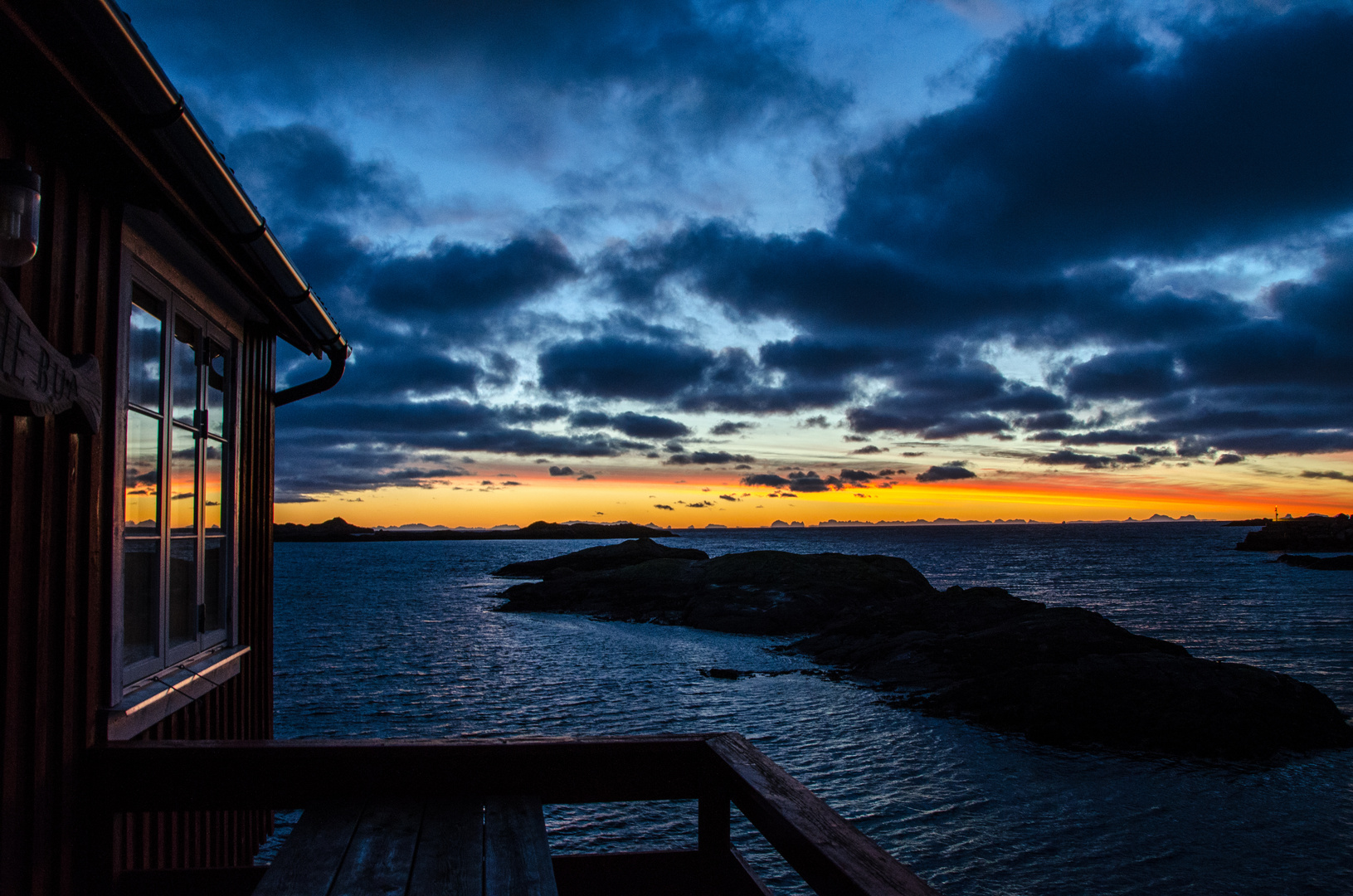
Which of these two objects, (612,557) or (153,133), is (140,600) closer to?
(153,133)

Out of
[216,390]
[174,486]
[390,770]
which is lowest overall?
[390,770]

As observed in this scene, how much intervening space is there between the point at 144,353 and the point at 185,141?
4.29 feet

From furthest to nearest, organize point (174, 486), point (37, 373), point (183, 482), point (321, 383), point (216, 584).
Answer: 1. point (321, 383)
2. point (216, 584)
3. point (183, 482)
4. point (174, 486)
5. point (37, 373)

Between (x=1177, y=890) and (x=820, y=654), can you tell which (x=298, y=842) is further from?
(x=820, y=654)

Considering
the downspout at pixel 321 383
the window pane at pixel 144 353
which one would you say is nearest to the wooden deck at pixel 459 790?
the window pane at pixel 144 353

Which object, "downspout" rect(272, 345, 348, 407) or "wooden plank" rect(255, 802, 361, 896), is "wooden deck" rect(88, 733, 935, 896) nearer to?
"wooden plank" rect(255, 802, 361, 896)

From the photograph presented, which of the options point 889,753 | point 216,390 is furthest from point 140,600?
point 889,753

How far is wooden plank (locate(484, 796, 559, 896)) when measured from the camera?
234cm

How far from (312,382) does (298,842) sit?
494 cm

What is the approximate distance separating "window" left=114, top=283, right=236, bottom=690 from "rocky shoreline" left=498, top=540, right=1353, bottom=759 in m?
13.3

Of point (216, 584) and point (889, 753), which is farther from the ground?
point (216, 584)

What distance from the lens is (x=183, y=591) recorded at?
4.47 meters

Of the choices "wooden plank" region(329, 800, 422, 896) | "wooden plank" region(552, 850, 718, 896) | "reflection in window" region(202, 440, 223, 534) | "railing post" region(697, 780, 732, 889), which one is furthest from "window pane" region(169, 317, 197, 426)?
"railing post" region(697, 780, 732, 889)

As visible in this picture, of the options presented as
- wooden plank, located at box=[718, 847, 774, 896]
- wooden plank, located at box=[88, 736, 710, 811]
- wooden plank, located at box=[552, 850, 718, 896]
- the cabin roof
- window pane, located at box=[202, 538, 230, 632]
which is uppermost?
the cabin roof
